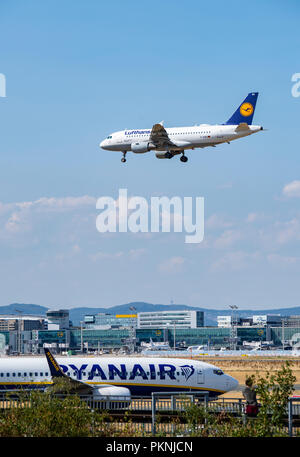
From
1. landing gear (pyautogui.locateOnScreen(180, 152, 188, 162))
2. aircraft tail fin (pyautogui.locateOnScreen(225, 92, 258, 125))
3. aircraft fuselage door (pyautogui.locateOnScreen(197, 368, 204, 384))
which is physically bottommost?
aircraft fuselage door (pyautogui.locateOnScreen(197, 368, 204, 384))

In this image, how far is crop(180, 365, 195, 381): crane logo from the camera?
1811 inches

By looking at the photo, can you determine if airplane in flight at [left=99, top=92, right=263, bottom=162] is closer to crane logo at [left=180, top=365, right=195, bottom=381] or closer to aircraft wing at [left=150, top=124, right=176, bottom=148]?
aircraft wing at [left=150, top=124, right=176, bottom=148]

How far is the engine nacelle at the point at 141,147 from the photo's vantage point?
258ft

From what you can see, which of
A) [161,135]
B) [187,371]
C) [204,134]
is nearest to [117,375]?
[187,371]

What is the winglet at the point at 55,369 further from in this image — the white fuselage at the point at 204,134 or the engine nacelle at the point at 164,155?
the engine nacelle at the point at 164,155

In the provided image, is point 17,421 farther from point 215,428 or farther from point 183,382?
point 183,382

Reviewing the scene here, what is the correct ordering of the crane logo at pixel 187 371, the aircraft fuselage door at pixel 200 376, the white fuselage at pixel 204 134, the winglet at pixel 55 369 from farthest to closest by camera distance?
the white fuselage at pixel 204 134 < the aircraft fuselage door at pixel 200 376 < the crane logo at pixel 187 371 < the winglet at pixel 55 369

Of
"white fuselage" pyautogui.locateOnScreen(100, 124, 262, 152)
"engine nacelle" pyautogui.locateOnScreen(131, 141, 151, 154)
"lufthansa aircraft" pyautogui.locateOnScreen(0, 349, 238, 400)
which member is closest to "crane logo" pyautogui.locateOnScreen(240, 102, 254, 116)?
"white fuselage" pyautogui.locateOnScreen(100, 124, 262, 152)

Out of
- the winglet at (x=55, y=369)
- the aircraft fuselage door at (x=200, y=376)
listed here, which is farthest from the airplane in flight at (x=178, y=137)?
the winglet at (x=55, y=369)

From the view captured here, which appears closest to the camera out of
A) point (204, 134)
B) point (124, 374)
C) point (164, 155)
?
point (124, 374)

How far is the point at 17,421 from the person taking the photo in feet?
78.4

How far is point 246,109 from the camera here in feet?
276

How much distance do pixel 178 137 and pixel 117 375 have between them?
3669cm

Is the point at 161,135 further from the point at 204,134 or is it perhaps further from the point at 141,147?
the point at 204,134
